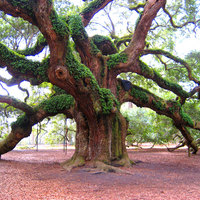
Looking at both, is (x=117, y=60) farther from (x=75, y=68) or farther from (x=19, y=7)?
(x=19, y=7)

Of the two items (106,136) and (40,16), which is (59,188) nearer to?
(106,136)

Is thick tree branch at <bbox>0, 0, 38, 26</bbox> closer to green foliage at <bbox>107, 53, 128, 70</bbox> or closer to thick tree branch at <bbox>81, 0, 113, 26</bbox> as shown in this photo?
thick tree branch at <bbox>81, 0, 113, 26</bbox>

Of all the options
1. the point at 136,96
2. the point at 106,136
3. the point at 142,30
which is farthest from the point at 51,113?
the point at 142,30

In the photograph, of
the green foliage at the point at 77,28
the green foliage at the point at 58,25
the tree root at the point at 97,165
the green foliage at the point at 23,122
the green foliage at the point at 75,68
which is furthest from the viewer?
the green foliage at the point at 23,122

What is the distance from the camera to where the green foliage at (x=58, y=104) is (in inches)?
340

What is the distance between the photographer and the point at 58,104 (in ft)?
28.6

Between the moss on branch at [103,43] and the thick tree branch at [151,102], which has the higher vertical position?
the moss on branch at [103,43]

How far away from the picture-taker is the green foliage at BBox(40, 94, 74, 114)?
8.64 metres

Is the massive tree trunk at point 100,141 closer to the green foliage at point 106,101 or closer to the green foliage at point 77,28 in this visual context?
the green foliage at point 106,101

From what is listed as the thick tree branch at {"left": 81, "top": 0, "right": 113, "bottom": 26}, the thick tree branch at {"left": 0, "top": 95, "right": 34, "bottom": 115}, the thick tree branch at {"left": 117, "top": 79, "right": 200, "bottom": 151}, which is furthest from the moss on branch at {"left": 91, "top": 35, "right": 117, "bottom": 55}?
the thick tree branch at {"left": 0, "top": 95, "right": 34, "bottom": 115}

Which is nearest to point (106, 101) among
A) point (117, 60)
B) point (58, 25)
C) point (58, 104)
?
point (117, 60)

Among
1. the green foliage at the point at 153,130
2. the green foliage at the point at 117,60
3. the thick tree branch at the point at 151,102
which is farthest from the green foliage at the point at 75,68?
the green foliage at the point at 153,130

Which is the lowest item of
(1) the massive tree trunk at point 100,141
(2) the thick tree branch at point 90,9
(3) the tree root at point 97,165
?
A: (3) the tree root at point 97,165

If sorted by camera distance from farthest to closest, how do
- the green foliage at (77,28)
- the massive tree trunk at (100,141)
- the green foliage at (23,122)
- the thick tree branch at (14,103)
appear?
the green foliage at (23,122) → the thick tree branch at (14,103) → the green foliage at (77,28) → the massive tree trunk at (100,141)
